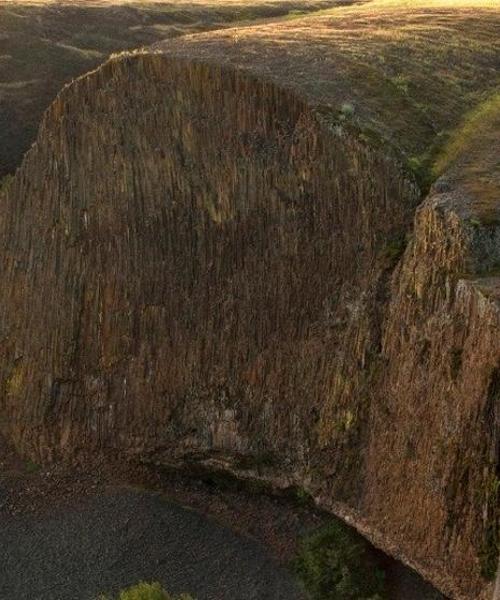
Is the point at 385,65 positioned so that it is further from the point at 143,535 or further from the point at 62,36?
the point at 62,36

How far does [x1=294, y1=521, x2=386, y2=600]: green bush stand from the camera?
25.9m

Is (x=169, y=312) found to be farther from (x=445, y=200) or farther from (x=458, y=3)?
(x=458, y=3)

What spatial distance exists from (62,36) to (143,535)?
79.3 ft

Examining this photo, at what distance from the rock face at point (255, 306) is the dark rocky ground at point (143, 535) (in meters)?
1.14

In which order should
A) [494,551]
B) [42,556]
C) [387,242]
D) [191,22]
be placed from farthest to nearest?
[191,22] < [42,556] < [387,242] < [494,551]

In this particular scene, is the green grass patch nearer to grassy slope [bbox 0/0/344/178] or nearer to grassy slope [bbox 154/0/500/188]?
grassy slope [bbox 154/0/500/188]

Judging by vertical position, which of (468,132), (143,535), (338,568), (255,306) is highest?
(468,132)

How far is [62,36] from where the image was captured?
42.7 meters

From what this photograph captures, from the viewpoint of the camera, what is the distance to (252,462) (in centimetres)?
2831

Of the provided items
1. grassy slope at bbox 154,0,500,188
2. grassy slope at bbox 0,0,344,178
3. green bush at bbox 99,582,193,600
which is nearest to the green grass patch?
grassy slope at bbox 154,0,500,188

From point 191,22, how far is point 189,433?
23761 millimetres

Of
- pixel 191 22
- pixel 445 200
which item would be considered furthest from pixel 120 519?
pixel 191 22

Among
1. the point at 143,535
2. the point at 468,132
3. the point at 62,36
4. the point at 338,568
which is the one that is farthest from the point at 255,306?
the point at 62,36

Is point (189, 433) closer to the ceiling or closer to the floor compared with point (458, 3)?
closer to the floor
